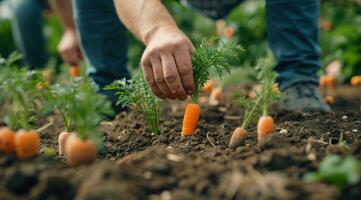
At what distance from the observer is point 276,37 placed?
12.2 feet

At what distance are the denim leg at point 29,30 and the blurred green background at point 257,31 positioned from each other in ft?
4.16

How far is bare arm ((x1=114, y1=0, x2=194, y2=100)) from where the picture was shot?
2324mm

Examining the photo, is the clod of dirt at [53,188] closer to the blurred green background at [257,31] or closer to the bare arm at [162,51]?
the bare arm at [162,51]

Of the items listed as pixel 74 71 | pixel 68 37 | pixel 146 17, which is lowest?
pixel 74 71

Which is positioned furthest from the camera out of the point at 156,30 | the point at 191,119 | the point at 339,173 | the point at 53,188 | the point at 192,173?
the point at 191,119

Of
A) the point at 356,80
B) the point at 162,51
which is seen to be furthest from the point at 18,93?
the point at 356,80

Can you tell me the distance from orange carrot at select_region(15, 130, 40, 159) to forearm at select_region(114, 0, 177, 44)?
0.79 metres

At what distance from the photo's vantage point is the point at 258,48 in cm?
637

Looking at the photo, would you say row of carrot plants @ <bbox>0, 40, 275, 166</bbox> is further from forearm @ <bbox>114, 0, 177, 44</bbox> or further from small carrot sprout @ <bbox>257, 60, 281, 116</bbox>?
forearm @ <bbox>114, 0, 177, 44</bbox>

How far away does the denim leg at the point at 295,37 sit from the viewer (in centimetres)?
360

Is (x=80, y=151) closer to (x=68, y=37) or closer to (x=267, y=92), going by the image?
(x=267, y=92)

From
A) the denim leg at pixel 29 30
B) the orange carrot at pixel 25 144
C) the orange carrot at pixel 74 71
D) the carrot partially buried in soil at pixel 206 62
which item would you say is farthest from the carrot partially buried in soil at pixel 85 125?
the denim leg at pixel 29 30

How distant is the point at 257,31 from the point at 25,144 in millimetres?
4945

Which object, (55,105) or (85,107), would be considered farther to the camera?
(55,105)
